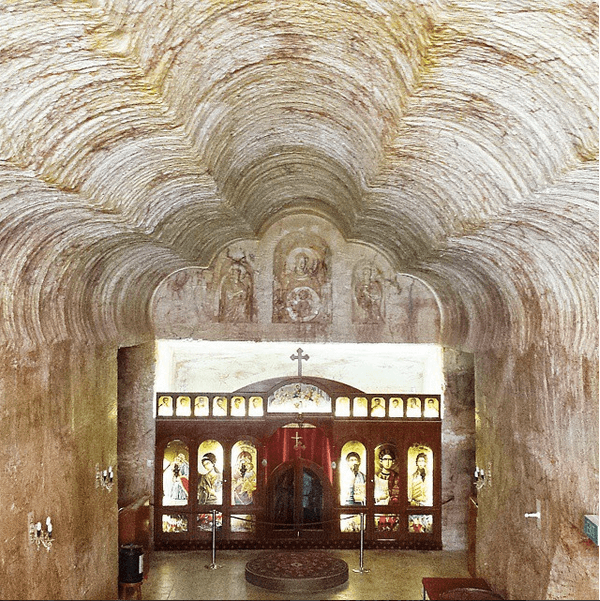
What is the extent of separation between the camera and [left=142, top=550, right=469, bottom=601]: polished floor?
488 inches

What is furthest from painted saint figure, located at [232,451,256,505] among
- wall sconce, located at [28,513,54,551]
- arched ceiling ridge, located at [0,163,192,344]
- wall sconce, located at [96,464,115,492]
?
wall sconce, located at [28,513,54,551]

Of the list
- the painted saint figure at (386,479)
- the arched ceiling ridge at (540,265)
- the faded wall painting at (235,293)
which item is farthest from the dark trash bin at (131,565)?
the arched ceiling ridge at (540,265)

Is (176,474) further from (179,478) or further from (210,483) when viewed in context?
(210,483)

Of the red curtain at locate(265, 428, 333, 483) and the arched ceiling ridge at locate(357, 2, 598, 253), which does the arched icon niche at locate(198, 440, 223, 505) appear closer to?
the red curtain at locate(265, 428, 333, 483)

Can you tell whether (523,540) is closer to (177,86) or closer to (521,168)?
(521,168)

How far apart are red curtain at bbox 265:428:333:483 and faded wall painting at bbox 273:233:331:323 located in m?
1.98

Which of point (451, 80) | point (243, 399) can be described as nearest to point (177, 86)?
point (451, 80)

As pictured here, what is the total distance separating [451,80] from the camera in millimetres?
5652

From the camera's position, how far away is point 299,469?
1520 cm

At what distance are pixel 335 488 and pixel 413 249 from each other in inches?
202

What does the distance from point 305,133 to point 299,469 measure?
25.2ft

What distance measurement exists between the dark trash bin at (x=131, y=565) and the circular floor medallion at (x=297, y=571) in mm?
1708

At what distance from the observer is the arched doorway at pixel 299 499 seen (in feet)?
49.6

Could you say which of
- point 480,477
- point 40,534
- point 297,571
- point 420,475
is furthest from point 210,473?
point 40,534
